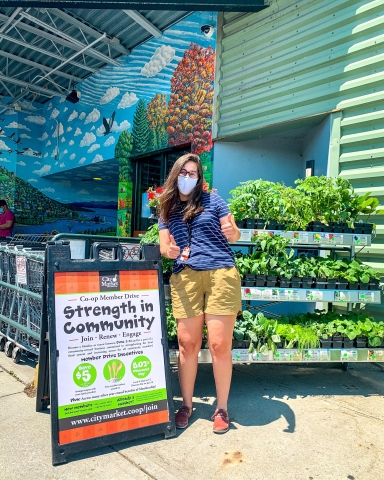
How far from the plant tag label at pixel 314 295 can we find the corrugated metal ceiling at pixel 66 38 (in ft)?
21.2

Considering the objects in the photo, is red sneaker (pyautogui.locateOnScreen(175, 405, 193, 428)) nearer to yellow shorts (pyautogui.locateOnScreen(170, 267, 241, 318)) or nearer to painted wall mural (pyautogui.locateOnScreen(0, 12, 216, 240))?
yellow shorts (pyautogui.locateOnScreen(170, 267, 241, 318))

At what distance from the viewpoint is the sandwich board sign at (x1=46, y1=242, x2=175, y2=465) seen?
2479 mm

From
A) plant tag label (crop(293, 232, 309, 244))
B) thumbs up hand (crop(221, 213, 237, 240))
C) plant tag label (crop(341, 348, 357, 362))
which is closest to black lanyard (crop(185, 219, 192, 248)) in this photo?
thumbs up hand (crop(221, 213, 237, 240))

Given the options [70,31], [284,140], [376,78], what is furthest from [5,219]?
[376,78]

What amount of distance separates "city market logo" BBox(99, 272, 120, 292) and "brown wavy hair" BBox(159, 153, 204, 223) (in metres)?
0.54

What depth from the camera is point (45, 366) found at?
2.90 meters

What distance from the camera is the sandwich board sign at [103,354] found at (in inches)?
97.6

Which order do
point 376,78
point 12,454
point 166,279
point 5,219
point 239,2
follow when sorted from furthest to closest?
1. point 5,219
2. point 239,2
3. point 376,78
4. point 166,279
5. point 12,454

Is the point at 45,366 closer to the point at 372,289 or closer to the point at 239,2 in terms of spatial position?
the point at 372,289

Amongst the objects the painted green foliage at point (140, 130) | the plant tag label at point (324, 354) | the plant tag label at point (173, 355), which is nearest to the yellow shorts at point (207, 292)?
the plant tag label at point (173, 355)

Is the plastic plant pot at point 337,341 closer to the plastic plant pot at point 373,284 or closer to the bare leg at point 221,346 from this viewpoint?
the plastic plant pot at point 373,284

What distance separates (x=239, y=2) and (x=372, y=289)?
4.76 metres

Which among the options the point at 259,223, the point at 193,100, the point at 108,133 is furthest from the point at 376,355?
the point at 108,133

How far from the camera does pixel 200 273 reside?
284 cm
